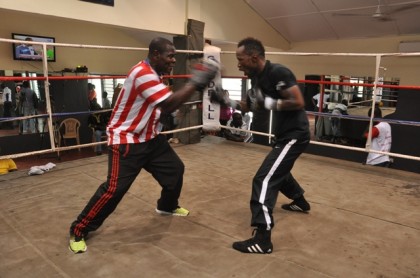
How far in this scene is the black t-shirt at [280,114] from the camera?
1.87m

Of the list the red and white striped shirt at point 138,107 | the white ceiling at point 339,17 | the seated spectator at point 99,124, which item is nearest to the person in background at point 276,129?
the red and white striped shirt at point 138,107

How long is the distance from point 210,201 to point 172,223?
45 cm

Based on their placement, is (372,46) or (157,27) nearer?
(157,27)

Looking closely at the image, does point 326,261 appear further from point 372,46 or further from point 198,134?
point 372,46

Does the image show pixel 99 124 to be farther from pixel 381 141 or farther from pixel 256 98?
pixel 256 98

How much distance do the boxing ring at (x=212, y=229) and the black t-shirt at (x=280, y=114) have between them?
0.60 metres

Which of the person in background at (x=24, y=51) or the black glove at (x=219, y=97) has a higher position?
the person in background at (x=24, y=51)

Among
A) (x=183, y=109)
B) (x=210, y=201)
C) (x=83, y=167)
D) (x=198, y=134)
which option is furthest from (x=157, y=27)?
(x=210, y=201)

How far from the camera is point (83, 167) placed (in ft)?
10.9

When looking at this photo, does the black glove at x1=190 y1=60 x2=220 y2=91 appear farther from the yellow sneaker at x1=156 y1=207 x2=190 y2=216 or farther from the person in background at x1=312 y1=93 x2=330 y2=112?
the person in background at x1=312 y1=93 x2=330 y2=112

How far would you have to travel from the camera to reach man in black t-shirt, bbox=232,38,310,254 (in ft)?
5.94

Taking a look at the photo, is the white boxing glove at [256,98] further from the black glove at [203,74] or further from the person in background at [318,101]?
the person in background at [318,101]

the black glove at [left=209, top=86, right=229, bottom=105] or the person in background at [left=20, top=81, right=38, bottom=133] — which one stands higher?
the black glove at [left=209, top=86, right=229, bottom=105]

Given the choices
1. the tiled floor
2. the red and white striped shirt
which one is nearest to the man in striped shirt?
the red and white striped shirt
